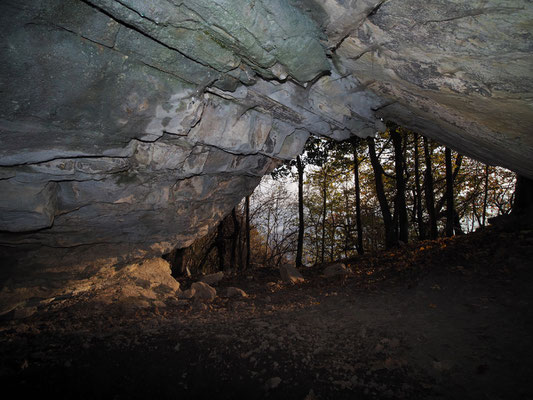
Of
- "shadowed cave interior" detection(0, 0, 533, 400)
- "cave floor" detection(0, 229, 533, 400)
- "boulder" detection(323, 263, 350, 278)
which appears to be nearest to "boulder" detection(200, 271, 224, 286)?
"shadowed cave interior" detection(0, 0, 533, 400)

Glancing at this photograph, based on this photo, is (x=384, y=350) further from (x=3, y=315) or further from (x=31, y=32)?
(x=3, y=315)

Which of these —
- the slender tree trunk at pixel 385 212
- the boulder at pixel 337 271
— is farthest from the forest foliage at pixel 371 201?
the boulder at pixel 337 271

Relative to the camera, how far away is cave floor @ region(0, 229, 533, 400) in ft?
10.5

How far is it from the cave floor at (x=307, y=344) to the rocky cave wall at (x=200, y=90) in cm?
189

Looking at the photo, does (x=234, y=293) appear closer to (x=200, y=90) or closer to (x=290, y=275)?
(x=290, y=275)

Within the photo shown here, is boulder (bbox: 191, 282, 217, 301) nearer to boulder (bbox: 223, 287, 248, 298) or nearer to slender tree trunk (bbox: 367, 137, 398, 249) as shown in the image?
boulder (bbox: 223, 287, 248, 298)

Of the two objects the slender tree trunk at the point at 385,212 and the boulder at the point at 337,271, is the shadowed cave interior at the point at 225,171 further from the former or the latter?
the slender tree trunk at the point at 385,212

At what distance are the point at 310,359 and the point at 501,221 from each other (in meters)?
7.65

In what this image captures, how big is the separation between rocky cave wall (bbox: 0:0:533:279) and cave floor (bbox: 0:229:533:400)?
1886 millimetres

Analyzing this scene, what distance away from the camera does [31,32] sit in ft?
8.05

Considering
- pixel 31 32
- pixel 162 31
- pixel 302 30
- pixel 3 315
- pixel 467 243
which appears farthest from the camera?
pixel 467 243

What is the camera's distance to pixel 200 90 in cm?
357

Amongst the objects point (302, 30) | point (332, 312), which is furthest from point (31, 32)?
point (332, 312)

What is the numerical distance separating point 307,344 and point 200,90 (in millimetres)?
4050
